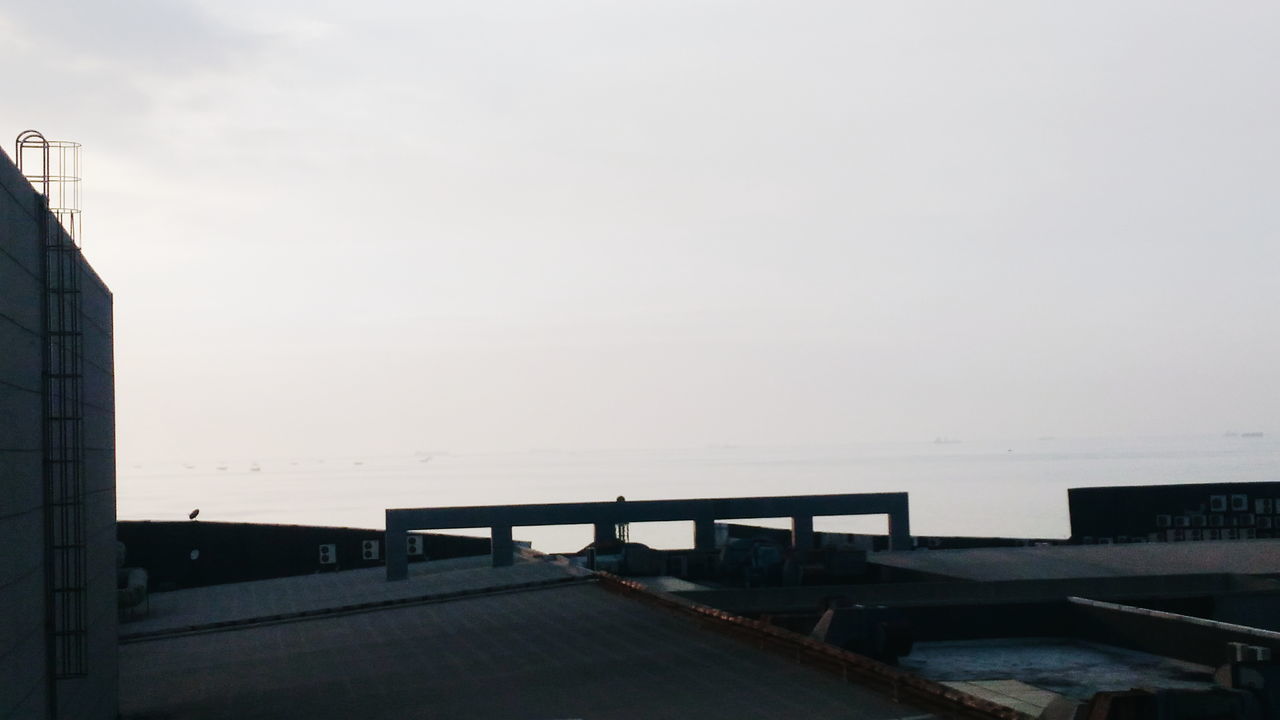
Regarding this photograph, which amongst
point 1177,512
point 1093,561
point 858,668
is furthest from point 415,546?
point 858,668

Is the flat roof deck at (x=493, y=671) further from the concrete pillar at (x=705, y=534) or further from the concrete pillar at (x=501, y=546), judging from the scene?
the concrete pillar at (x=705, y=534)

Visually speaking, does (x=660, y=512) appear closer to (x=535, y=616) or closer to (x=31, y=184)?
(x=535, y=616)

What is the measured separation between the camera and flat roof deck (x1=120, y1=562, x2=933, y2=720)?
27703mm

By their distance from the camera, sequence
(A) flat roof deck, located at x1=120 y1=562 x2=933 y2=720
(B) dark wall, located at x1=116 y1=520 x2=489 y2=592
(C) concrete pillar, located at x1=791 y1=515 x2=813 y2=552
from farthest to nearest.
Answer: (C) concrete pillar, located at x1=791 y1=515 x2=813 y2=552, (B) dark wall, located at x1=116 y1=520 x2=489 y2=592, (A) flat roof deck, located at x1=120 y1=562 x2=933 y2=720

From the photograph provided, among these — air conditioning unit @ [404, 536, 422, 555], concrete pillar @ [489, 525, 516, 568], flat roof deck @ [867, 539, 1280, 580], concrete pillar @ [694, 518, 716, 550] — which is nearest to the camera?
flat roof deck @ [867, 539, 1280, 580]

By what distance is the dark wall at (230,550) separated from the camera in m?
75.6

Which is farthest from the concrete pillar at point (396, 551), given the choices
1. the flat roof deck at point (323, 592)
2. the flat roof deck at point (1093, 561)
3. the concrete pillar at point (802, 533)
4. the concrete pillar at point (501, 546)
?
the flat roof deck at point (1093, 561)

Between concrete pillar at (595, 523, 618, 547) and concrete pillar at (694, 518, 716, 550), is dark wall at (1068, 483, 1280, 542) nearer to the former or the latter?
concrete pillar at (694, 518, 716, 550)

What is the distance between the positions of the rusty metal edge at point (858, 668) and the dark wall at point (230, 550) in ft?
143

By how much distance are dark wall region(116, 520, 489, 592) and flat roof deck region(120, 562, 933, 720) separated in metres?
27.3

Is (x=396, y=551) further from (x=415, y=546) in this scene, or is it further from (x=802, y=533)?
(x=802, y=533)

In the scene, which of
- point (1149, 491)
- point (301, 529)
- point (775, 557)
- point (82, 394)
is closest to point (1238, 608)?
point (775, 557)

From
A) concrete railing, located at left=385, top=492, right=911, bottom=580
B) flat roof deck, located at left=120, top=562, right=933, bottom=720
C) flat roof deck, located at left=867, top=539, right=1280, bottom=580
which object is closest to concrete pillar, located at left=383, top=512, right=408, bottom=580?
concrete railing, located at left=385, top=492, right=911, bottom=580

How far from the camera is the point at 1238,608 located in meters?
48.7
